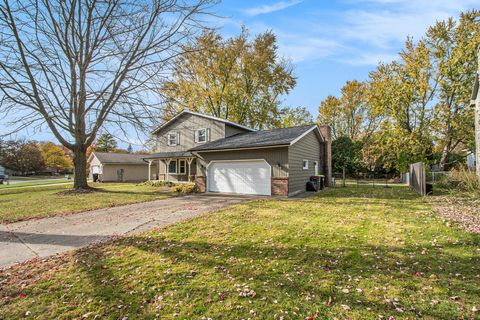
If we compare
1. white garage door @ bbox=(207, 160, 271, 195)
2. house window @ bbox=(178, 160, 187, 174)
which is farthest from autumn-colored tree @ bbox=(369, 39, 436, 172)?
house window @ bbox=(178, 160, 187, 174)

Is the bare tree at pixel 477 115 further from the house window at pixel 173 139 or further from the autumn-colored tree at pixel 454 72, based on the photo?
the house window at pixel 173 139

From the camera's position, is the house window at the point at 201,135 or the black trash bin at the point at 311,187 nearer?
the black trash bin at the point at 311,187

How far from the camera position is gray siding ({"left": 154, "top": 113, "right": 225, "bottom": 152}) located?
776 inches

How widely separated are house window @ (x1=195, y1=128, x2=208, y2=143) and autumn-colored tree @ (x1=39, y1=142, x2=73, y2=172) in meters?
41.2

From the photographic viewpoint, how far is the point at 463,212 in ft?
24.2

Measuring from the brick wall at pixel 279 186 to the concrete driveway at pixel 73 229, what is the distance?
5119 mm

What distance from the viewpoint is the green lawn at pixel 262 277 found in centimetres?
277

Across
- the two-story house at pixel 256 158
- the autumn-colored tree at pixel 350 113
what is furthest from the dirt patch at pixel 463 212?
the autumn-colored tree at pixel 350 113

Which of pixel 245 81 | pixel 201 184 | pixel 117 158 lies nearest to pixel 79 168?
pixel 201 184

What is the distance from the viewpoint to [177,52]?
1109 cm

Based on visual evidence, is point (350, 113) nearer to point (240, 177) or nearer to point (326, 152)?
point (326, 152)

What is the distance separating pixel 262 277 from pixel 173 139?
20.6m

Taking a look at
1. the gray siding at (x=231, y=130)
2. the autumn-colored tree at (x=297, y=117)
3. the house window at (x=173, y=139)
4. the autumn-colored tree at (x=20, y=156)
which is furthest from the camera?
the autumn-colored tree at (x=20, y=156)

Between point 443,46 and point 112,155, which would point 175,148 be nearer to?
point 112,155
